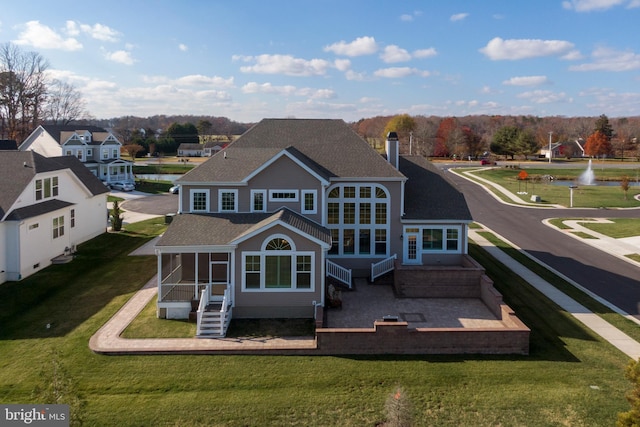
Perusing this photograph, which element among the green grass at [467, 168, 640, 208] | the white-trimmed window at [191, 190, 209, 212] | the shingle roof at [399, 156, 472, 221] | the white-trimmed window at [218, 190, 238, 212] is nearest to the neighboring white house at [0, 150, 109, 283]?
the white-trimmed window at [191, 190, 209, 212]

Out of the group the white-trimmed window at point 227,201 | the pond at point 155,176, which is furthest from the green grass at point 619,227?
the pond at point 155,176

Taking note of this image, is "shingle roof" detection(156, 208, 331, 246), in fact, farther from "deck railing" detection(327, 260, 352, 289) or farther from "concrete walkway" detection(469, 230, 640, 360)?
"concrete walkway" detection(469, 230, 640, 360)

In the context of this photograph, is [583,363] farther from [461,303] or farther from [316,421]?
[316,421]

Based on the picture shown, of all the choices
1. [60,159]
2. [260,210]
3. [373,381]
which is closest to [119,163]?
[60,159]

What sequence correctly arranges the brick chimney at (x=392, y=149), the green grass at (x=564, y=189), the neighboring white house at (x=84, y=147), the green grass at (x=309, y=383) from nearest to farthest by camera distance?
the green grass at (x=309, y=383), the brick chimney at (x=392, y=149), the green grass at (x=564, y=189), the neighboring white house at (x=84, y=147)

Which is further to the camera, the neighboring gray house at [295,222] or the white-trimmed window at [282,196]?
the white-trimmed window at [282,196]

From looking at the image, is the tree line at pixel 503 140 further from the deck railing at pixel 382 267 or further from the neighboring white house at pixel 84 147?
the deck railing at pixel 382 267
